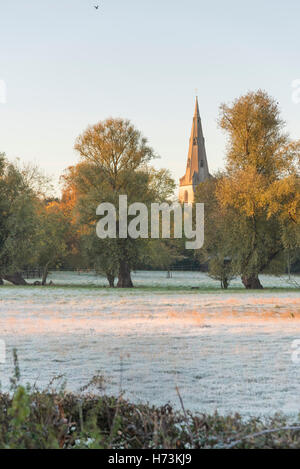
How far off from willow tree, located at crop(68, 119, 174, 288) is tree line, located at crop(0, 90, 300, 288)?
0.07 metres

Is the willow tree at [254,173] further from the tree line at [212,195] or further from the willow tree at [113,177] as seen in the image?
the willow tree at [113,177]

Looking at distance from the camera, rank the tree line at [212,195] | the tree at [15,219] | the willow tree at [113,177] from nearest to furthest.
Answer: the tree line at [212,195], the willow tree at [113,177], the tree at [15,219]

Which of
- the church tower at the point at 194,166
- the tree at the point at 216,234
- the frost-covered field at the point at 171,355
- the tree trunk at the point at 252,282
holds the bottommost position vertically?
the frost-covered field at the point at 171,355

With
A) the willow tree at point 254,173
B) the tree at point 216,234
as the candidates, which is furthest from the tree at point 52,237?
the willow tree at point 254,173

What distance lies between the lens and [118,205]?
135 feet

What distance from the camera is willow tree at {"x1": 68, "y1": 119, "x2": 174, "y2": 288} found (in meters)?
41.2

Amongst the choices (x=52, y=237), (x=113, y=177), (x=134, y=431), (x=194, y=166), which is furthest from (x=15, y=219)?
(x=194, y=166)

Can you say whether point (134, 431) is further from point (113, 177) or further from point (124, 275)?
point (113, 177)

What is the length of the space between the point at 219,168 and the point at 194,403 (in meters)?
36.1

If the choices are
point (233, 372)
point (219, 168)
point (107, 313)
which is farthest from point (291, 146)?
point (233, 372)

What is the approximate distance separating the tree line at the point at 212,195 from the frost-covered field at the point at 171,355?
19.7m

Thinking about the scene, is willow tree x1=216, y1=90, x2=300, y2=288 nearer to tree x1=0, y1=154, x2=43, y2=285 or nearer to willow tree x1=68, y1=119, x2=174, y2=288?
willow tree x1=68, y1=119, x2=174, y2=288

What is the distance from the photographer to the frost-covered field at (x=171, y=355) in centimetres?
Result: 717
